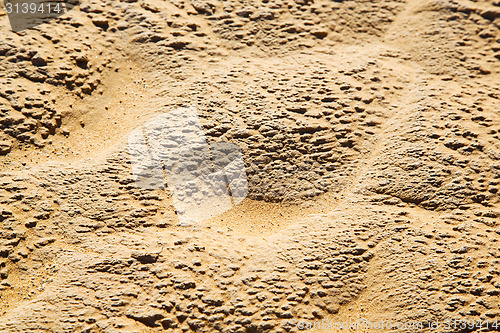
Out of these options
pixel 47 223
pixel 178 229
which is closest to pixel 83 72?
pixel 47 223

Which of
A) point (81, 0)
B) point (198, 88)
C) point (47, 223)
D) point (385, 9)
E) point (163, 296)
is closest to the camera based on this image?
point (163, 296)

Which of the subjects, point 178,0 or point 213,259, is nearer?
point 213,259

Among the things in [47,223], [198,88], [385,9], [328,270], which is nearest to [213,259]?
[328,270]

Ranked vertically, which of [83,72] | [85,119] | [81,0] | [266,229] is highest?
[81,0]

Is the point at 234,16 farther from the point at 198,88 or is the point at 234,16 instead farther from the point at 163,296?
the point at 163,296

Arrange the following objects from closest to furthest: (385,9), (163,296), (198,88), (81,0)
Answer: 1. (163,296)
2. (198,88)
3. (81,0)
4. (385,9)

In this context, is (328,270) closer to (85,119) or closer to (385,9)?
(85,119)

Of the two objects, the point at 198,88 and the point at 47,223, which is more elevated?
the point at 198,88
